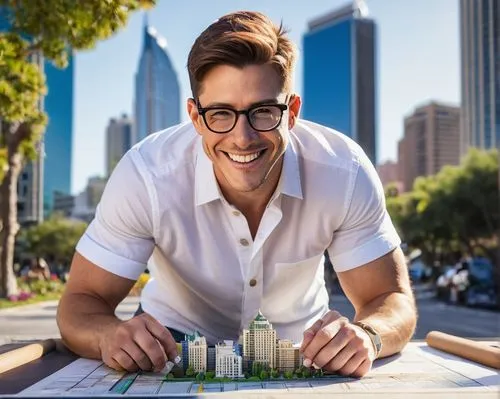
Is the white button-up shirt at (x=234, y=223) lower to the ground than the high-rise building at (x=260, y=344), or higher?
higher

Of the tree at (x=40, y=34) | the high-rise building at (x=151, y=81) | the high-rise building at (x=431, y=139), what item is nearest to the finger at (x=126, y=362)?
the tree at (x=40, y=34)

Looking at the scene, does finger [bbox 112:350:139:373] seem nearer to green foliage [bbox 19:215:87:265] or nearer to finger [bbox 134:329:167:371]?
finger [bbox 134:329:167:371]

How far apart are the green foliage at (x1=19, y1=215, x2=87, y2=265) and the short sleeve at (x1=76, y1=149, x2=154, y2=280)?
5069 centimetres

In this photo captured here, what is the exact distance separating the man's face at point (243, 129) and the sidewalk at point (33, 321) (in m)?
0.79

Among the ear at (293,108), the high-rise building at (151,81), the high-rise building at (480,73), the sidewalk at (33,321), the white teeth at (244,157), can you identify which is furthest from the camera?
the high-rise building at (151,81)

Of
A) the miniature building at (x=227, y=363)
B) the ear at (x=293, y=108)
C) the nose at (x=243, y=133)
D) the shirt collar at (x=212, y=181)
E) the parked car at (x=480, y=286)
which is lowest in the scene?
the parked car at (x=480, y=286)

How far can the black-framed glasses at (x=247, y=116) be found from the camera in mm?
2179

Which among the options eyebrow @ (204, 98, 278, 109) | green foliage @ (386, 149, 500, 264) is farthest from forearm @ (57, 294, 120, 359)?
green foliage @ (386, 149, 500, 264)

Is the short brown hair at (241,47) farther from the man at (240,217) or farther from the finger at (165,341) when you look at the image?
the finger at (165,341)

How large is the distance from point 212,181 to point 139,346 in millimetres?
707

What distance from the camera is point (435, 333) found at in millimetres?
2674

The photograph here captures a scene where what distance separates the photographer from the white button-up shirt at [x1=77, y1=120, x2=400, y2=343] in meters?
2.51

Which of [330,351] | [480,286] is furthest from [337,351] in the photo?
[480,286]

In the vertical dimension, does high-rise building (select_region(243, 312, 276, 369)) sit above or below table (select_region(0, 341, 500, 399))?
above
